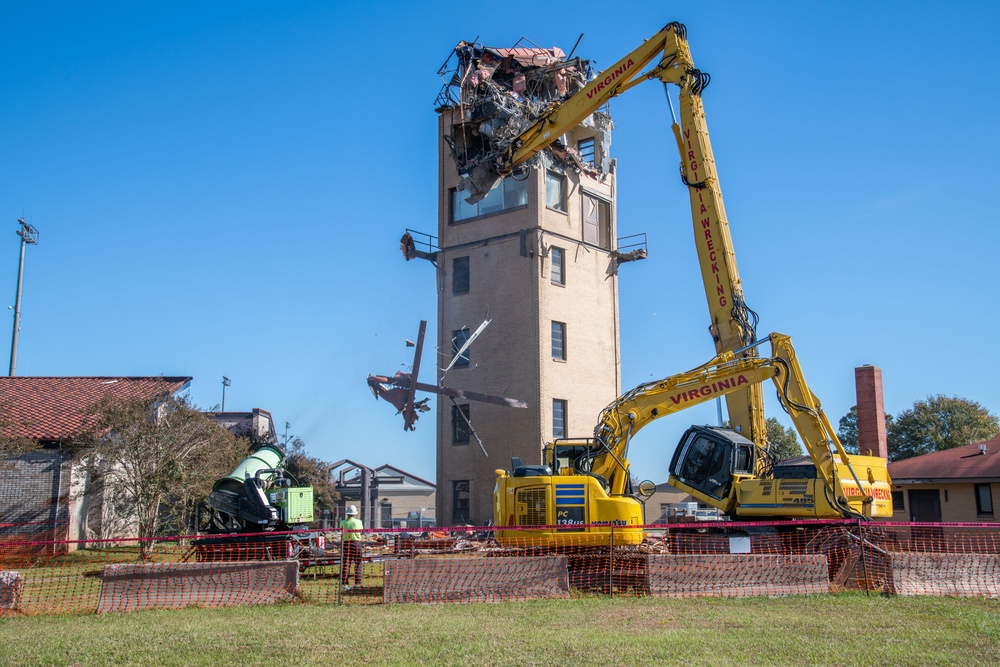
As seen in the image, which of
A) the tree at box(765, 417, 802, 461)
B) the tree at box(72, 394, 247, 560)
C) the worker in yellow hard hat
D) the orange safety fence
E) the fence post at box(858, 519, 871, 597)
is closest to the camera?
the orange safety fence

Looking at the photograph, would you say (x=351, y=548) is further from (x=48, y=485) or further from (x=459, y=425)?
(x=459, y=425)

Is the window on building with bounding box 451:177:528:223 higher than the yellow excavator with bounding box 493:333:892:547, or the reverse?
the window on building with bounding box 451:177:528:223

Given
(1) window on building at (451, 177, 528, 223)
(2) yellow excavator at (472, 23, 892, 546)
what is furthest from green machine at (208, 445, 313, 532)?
(1) window on building at (451, 177, 528, 223)

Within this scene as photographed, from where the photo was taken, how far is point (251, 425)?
36938 millimetres

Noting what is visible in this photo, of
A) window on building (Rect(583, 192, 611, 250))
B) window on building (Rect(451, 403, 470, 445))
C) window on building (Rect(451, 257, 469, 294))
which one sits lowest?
window on building (Rect(451, 403, 470, 445))

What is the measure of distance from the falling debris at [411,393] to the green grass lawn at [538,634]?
18.8 m

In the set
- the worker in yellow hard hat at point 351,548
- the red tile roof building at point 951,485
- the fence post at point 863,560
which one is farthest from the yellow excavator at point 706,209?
the red tile roof building at point 951,485

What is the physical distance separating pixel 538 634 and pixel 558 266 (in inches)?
970

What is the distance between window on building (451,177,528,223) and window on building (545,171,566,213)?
35.6 inches

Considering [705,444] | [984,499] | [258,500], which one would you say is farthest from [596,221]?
[258,500]

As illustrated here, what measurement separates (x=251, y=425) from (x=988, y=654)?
3228cm

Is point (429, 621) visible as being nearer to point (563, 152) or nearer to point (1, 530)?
point (1, 530)

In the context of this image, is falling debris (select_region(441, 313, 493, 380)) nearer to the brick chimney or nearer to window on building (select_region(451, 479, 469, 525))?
window on building (select_region(451, 479, 469, 525))

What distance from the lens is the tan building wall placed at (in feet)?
105
